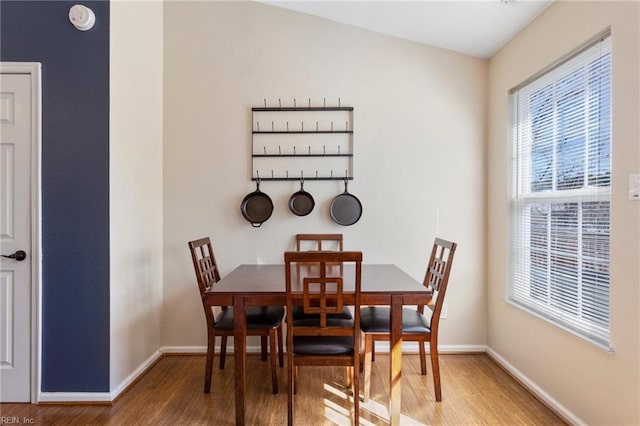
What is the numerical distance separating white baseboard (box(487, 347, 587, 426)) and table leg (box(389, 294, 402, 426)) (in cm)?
102

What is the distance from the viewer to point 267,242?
10.1 ft

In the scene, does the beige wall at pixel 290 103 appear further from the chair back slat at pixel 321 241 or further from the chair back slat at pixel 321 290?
the chair back slat at pixel 321 290

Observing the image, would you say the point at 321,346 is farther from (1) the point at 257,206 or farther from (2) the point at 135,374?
(2) the point at 135,374

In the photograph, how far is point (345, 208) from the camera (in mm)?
3072

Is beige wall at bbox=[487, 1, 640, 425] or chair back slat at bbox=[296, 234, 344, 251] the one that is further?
chair back slat at bbox=[296, 234, 344, 251]

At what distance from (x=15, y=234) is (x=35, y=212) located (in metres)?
0.19

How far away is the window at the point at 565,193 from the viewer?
191 centimetres

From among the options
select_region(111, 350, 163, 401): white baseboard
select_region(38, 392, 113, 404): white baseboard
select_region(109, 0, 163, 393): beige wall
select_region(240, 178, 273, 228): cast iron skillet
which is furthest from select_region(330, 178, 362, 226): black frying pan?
select_region(38, 392, 113, 404): white baseboard

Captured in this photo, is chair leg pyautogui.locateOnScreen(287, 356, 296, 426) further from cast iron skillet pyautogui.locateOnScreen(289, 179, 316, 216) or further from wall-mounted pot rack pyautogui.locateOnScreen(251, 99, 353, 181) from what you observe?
wall-mounted pot rack pyautogui.locateOnScreen(251, 99, 353, 181)

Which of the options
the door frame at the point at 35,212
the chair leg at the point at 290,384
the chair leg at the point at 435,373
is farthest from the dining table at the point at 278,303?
the door frame at the point at 35,212

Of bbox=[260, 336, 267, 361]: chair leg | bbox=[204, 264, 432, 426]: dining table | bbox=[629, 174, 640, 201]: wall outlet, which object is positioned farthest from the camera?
bbox=[260, 336, 267, 361]: chair leg

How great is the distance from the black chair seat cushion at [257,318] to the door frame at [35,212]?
1.13 meters

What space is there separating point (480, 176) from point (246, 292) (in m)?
2.28

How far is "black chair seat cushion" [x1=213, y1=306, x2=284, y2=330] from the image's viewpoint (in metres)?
2.33
